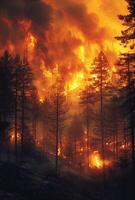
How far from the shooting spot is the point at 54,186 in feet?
102

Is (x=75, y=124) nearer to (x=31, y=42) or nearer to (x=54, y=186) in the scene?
(x=54, y=186)

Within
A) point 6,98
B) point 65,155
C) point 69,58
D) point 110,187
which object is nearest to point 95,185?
point 110,187

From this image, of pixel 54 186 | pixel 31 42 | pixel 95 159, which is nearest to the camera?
pixel 54 186

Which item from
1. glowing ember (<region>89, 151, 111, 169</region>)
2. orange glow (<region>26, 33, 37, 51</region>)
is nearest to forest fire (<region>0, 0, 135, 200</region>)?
glowing ember (<region>89, 151, 111, 169</region>)

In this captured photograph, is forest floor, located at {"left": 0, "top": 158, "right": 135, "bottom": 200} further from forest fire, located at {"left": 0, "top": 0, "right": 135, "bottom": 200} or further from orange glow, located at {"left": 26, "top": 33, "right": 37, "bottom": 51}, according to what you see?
orange glow, located at {"left": 26, "top": 33, "right": 37, "bottom": 51}

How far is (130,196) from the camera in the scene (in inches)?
1427

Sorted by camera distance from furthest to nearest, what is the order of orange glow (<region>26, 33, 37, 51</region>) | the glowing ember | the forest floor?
1. orange glow (<region>26, 33, 37, 51</region>)
2. the glowing ember
3. the forest floor

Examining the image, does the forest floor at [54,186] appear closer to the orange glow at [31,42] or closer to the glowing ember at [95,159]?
the glowing ember at [95,159]

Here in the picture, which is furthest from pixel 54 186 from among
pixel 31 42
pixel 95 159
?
pixel 31 42

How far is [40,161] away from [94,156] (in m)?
15.9

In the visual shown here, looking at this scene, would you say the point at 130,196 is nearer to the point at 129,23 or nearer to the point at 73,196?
the point at 73,196

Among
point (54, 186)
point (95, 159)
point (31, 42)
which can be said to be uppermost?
point (31, 42)

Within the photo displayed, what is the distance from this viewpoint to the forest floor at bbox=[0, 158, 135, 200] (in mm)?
26016

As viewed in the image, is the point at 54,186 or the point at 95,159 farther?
the point at 95,159
